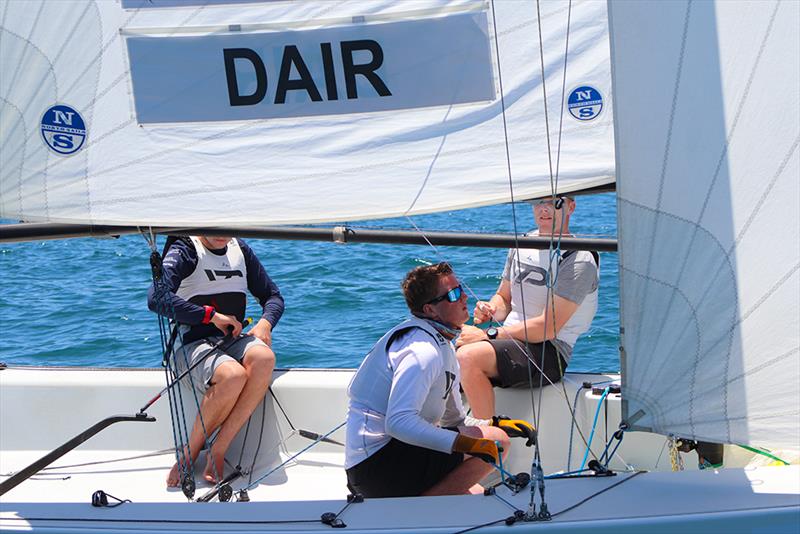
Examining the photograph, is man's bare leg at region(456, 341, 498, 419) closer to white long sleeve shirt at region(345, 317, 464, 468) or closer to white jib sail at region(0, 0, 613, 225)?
white long sleeve shirt at region(345, 317, 464, 468)

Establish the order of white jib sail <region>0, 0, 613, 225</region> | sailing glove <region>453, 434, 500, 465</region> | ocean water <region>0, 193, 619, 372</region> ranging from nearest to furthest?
sailing glove <region>453, 434, 500, 465</region> → white jib sail <region>0, 0, 613, 225</region> → ocean water <region>0, 193, 619, 372</region>

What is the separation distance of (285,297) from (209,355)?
13.1 ft

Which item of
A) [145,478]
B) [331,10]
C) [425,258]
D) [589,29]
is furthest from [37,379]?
[425,258]

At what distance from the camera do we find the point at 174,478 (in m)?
3.69

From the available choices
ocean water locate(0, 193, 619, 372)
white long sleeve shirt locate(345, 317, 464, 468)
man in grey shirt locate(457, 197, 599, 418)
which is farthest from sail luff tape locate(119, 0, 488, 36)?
ocean water locate(0, 193, 619, 372)

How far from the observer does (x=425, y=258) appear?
8492mm

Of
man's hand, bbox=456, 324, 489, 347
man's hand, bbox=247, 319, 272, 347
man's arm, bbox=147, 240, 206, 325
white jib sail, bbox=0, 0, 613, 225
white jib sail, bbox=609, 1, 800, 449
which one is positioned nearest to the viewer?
white jib sail, bbox=609, 1, 800, 449

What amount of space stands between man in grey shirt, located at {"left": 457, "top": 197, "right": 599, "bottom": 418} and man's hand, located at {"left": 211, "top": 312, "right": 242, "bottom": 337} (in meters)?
0.74

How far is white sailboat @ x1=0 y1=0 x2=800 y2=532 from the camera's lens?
2.46m

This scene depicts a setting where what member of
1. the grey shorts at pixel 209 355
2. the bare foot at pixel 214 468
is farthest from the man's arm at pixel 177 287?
the bare foot at pixel 214 468

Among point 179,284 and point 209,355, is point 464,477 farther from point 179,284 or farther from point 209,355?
point 179,284

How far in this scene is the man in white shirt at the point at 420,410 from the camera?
2.83 metres

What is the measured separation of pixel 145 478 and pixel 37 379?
600 millimetres

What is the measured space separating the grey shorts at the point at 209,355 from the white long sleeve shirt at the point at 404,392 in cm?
91
